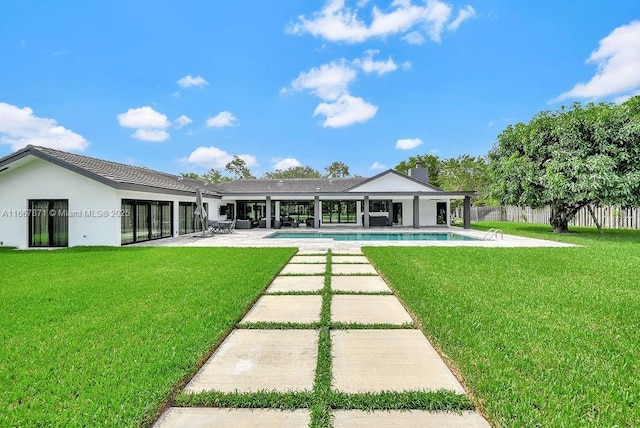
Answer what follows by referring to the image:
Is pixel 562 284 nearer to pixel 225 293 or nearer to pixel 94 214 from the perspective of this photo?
pixel 225 293

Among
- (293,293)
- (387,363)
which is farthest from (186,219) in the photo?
(387,363)

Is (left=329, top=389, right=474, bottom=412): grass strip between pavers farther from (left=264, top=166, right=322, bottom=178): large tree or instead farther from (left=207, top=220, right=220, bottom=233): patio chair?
(left=264, top=166, right=322, bottom=178): large tree

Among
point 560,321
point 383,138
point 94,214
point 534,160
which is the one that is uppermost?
point 383,138

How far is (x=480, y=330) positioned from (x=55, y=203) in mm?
16414

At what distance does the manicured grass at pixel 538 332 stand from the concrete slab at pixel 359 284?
1.02 ft

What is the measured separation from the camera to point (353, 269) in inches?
330

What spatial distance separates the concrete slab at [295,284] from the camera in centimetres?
634

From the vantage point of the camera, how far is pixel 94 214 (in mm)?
13523

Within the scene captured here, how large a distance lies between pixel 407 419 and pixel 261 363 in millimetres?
1521

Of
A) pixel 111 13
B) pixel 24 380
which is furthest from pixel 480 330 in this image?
pixel 111 13

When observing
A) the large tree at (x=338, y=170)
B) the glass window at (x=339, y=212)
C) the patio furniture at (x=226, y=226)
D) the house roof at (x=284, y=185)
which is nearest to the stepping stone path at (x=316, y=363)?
the patio furniture at (x=226, y=226)

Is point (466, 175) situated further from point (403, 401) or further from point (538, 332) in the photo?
point (403, 401)

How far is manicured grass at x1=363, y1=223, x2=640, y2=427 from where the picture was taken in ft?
8.42

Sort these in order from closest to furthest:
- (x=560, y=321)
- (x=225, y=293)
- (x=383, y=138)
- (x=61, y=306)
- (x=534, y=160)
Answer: (x=560, y=321), (x=61, y=306), (x=225, y=293), (x=534, y=160), (x=383, y=138)
